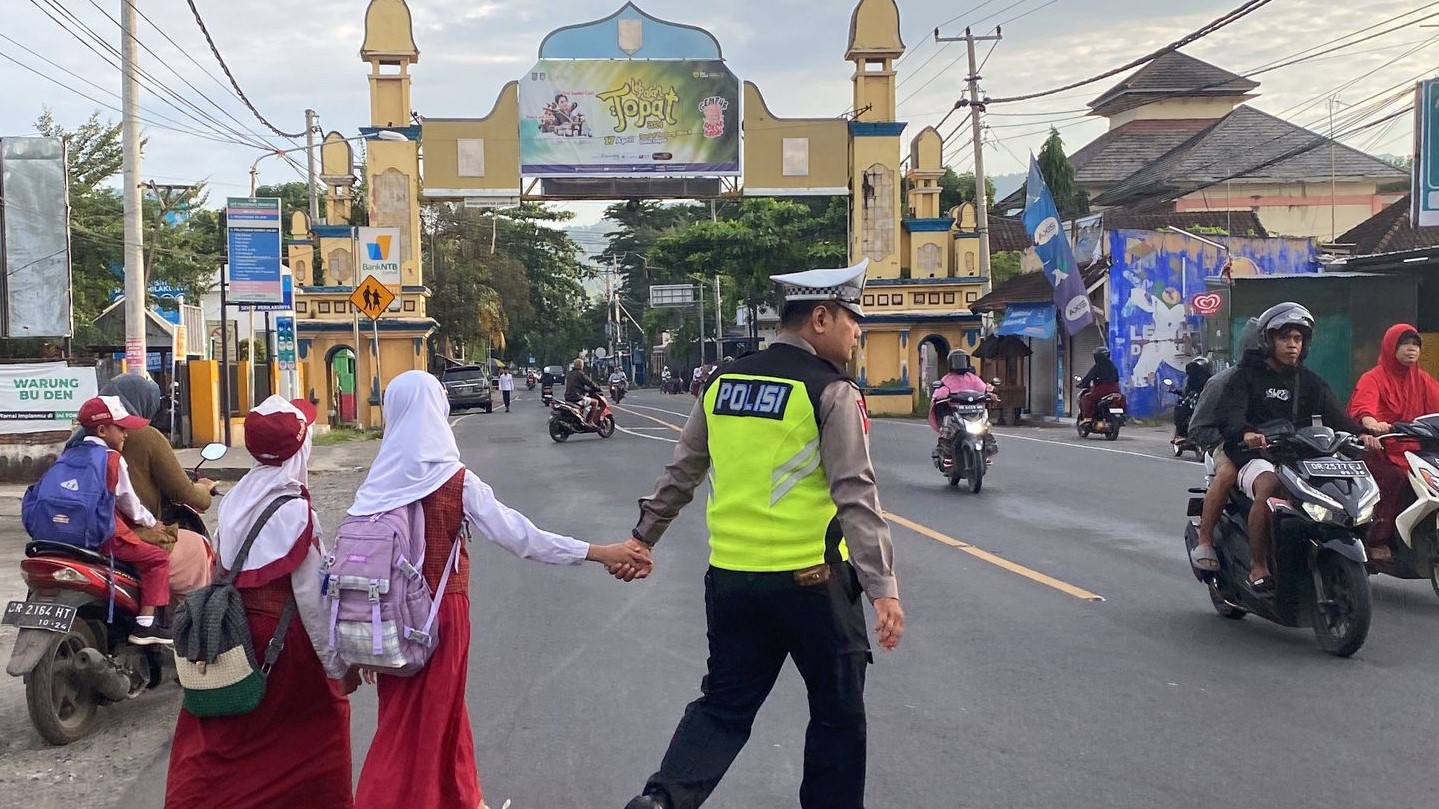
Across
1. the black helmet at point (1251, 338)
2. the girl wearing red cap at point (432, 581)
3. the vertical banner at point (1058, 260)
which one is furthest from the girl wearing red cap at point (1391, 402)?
the vertical banner at point (1058, 260)

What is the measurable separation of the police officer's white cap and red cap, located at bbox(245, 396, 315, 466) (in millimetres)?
1613

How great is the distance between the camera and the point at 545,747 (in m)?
5.51

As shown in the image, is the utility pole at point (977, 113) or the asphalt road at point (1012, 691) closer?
the asphalt road at point (1012, 691)

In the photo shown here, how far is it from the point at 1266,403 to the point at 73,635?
588cm

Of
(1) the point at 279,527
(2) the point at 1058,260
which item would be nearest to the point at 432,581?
(1) the point at 279,527

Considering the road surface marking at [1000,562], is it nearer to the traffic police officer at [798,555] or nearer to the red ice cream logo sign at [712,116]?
the traffic police officer at [798,555]

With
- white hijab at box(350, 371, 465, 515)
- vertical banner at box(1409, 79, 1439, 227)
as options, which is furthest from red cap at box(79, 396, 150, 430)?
vertical banner at box(1409, 79, 1439, 227)

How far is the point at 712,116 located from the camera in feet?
119

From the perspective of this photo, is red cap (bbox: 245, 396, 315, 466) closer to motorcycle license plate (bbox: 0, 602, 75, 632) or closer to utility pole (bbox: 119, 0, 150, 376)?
motorcycle license plate (bbox: 0, 602, 75, 632)

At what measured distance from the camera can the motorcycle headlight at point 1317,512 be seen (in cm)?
643

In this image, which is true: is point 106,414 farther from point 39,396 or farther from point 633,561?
point 39,396

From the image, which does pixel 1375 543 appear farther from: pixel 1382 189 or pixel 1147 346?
pixel 1382 189

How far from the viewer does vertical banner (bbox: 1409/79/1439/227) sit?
1953 centimetres

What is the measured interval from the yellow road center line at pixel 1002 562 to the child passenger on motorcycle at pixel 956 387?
2.46 meters
